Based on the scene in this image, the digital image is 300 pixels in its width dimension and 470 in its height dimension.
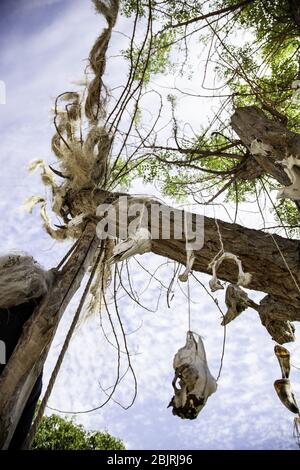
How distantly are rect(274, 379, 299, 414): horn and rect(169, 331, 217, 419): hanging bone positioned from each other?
1.30ft

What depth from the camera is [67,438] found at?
14.2 feet

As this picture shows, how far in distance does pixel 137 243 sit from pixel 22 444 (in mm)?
801

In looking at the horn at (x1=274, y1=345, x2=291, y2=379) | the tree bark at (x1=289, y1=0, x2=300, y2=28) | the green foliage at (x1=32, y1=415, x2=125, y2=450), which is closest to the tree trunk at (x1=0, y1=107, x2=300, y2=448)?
the horn at (x1=274, y1=345, x2=291, y2=379)

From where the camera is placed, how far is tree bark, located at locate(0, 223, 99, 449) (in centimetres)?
143

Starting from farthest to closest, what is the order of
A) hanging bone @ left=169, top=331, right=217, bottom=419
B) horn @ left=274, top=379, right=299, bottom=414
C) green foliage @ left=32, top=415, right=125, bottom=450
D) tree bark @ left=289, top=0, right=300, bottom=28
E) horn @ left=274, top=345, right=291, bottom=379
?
green foliage @ left=32, top=415, right=125, bottom=450
tree bark @ left=289, top=0, right=300, bottom=28
horn @ left=274, top=345, right=291, bottom=379
horn @ left=274, top=379, right=299, bottom=414
hanging bone @ left=169, top=331, right=217, bottom=419

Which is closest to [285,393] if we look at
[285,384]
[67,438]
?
[285,384]

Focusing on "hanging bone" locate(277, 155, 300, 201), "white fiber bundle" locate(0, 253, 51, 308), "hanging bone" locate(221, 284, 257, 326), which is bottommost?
"hanging bone" locate(221, 284, 257, 326)

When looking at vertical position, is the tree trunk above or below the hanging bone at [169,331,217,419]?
A: above

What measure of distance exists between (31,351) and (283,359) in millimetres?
939

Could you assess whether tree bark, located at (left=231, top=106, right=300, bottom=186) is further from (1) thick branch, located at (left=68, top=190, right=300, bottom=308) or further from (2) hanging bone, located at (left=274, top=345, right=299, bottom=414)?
(2) hanging bone, located at (left=274, top=345, right=299, bottom=414)

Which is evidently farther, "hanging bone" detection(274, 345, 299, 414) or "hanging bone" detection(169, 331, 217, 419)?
"hanging bone" detection(274, 345, 299, 414)

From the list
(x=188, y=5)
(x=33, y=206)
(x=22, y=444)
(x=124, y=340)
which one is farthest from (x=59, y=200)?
(x=188, y=5)

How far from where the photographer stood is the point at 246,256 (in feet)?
5.51
